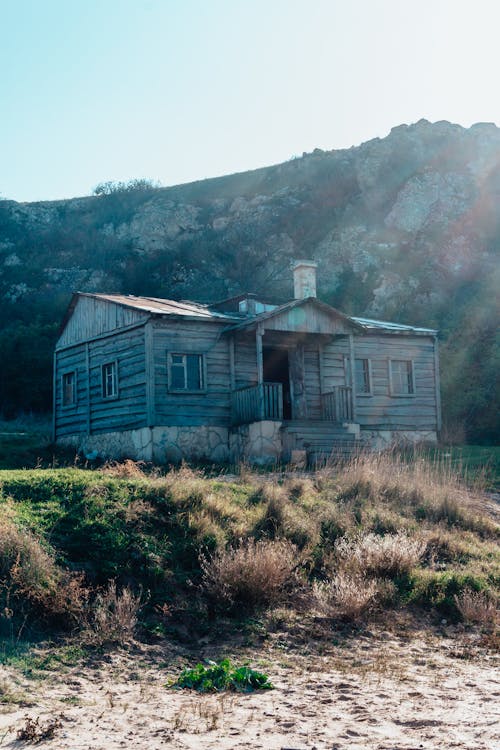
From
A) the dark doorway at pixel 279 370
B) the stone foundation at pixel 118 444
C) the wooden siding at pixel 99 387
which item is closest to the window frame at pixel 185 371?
the wooden siding at pixel 99 387

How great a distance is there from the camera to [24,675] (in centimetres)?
799

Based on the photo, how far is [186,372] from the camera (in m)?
23.4

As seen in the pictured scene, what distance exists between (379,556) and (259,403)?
35.5 feet

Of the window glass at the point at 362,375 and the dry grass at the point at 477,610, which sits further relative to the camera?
the window glass at the point at 362,375

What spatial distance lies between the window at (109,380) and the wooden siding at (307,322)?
4.83 metres

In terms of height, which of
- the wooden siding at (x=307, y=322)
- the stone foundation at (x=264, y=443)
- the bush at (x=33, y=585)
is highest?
the wooden siding at (x=307, y=322)

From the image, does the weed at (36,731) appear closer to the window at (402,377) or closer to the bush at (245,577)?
the bush at (245,577)

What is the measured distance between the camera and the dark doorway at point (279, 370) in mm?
26016

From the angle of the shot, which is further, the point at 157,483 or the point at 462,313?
the point at 462,313

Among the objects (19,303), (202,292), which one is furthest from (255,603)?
(19,303)

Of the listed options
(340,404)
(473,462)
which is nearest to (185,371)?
A: (340,404)

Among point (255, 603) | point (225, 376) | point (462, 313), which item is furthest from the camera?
point (462, 313)

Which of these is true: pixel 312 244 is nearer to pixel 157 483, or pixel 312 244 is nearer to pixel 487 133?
pixel 487 133

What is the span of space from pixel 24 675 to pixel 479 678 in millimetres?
4577
